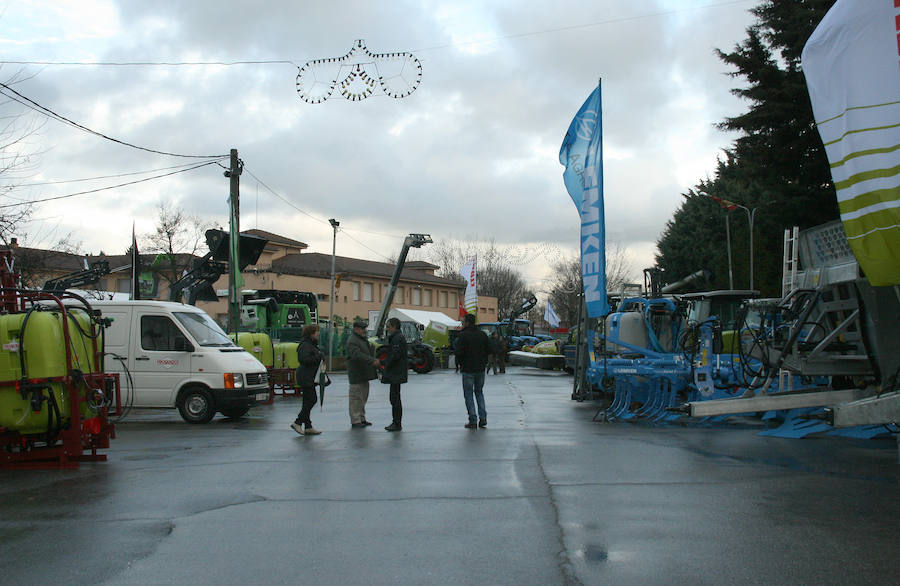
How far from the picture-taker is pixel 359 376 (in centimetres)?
1268

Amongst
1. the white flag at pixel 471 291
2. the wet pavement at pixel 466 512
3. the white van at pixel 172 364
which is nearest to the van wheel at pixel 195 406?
the white van at pixel 172 364

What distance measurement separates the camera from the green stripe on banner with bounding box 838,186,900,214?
6594 mm

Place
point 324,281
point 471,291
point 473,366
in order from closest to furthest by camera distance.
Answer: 1. point 473,366
2. point 471,291
3. point 324,281

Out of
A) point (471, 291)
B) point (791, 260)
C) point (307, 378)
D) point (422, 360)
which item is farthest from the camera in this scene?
point (471, 291)

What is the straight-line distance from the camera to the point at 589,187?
14.3 meters

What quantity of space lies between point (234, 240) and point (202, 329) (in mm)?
8116

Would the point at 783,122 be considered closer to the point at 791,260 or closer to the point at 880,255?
the point at 791,260

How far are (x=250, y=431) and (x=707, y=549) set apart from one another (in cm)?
903

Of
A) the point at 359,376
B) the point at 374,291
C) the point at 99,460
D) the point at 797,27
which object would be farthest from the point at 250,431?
the point at 374,291

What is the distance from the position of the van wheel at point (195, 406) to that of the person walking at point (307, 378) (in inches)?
87.6

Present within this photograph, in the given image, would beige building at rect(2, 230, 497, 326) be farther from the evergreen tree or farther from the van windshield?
the van windshield

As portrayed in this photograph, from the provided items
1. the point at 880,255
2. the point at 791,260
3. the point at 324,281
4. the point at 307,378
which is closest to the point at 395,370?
the point at 307,378

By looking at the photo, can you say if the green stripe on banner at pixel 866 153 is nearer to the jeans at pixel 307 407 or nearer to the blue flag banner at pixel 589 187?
the blue flag banner at pixel 589 187

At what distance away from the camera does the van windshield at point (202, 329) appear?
556 inches
